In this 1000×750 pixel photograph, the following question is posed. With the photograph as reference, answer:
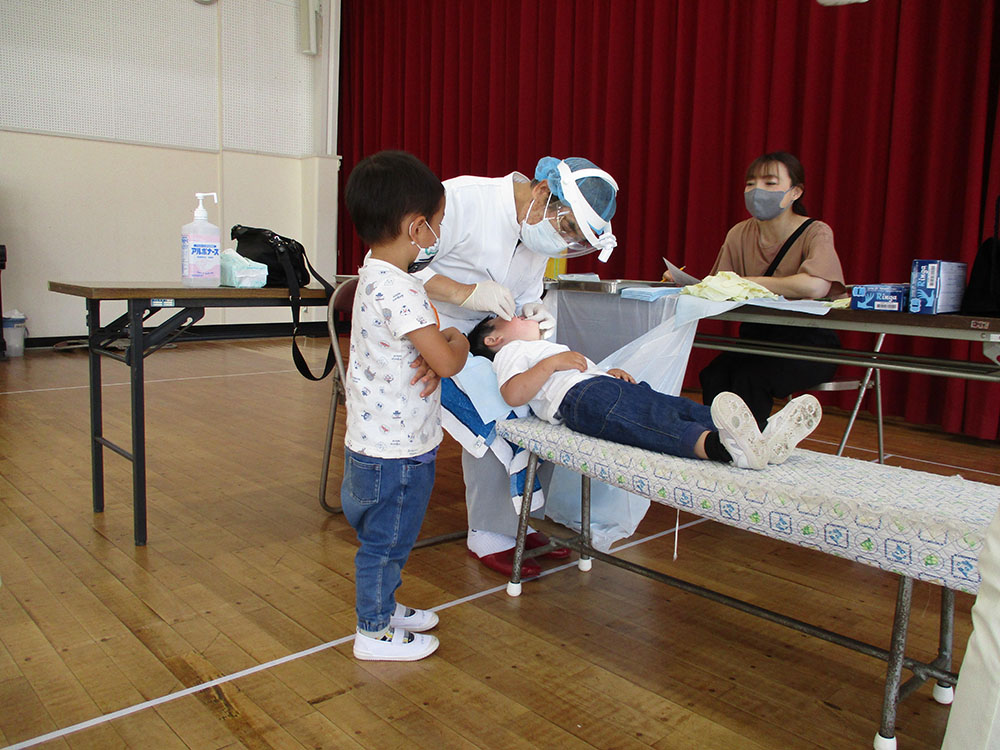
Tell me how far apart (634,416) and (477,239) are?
2.09 ft

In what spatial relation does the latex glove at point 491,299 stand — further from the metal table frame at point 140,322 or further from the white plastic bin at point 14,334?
the white plastic bin at point 14,334

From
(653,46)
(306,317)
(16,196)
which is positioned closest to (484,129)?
(653,46)

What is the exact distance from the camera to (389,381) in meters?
1.47

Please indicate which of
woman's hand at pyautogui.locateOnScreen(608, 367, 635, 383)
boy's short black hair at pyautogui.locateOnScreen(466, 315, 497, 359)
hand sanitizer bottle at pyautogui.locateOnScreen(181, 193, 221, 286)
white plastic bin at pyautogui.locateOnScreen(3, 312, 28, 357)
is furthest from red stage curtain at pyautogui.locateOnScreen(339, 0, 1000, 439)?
white plastic bin at pyautogui.locateOnScreen(3, 312, 28, 357)

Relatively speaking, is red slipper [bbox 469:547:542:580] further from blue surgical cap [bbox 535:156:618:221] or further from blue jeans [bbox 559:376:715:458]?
blue surgical cap [bbox 535:156:618:221]

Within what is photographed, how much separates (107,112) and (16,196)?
892mm

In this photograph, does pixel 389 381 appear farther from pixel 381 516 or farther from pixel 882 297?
pixel 882 297

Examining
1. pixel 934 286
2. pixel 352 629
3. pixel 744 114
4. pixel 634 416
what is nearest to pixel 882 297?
pixel 934 286

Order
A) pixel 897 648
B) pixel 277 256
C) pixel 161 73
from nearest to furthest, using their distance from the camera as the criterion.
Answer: pixel 897 648 → pixel 277 256 → pixel 161 73

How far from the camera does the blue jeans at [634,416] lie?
1.65m

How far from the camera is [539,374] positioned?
1878 millimetres

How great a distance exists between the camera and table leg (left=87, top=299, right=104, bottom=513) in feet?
7.07

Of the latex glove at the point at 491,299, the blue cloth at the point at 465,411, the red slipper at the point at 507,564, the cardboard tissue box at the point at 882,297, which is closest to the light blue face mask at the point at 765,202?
the cardboard tissue box at the point at 882,297

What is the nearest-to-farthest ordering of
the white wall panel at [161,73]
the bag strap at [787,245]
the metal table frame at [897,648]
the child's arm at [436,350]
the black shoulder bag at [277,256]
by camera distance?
the metal table frame at [897,648] < the child's arm at [436,350] < the black shoulder bag at [277,256] < the bag strap at [787,245] < the white wall panel at [161,73]
